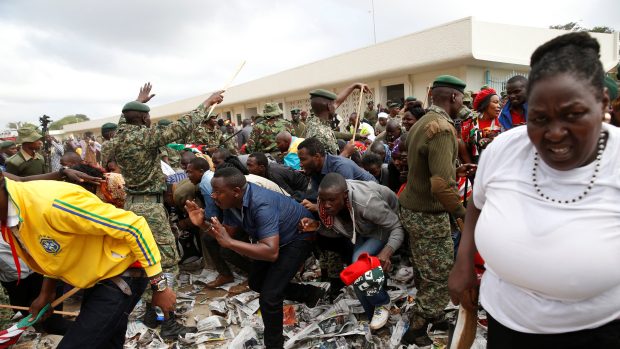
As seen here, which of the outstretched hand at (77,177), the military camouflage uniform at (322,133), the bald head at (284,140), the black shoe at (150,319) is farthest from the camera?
the bald head at (284,140)

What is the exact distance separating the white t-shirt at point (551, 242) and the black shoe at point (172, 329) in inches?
122

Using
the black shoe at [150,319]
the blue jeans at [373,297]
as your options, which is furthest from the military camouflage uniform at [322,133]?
the black shoe at [150,319]

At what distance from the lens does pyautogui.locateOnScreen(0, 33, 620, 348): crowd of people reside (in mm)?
1090

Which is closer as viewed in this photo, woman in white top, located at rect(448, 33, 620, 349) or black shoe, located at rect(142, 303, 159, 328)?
woman in white top, located at rect(448, 33, 620, 349)

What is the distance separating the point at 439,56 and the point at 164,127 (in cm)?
990

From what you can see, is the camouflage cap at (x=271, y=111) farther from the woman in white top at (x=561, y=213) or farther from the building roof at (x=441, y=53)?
the building roof at (x=441, y=53)

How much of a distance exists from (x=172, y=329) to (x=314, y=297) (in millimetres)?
1396

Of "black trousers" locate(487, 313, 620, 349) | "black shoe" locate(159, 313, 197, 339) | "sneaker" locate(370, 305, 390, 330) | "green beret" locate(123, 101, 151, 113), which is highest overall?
"green beret" locate(123, 101, 151, 113)

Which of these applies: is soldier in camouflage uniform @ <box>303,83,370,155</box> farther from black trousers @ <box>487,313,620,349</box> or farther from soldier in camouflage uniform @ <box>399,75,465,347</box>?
black trousers @ <box>487,313,620,349</box>

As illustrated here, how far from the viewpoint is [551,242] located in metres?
1.08

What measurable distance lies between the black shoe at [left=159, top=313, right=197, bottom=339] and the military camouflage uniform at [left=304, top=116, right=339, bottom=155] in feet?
7.94

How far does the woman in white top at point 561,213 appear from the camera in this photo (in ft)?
3.47

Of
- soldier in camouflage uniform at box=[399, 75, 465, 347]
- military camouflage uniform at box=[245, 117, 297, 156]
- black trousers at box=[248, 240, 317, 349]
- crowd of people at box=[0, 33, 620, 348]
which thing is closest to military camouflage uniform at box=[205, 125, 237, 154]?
military camouflage uniform at box=[245, 117, 297, 156]

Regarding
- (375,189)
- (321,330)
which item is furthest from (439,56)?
(321,330)
